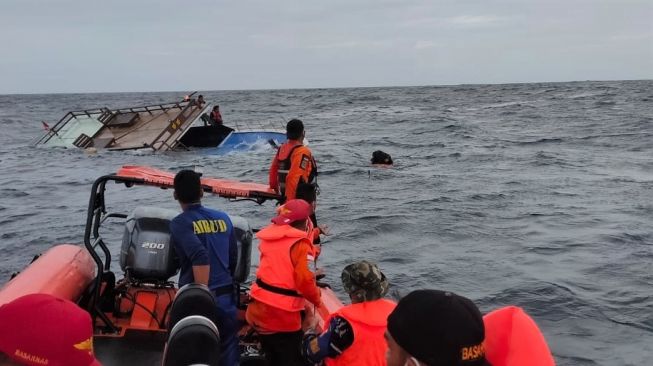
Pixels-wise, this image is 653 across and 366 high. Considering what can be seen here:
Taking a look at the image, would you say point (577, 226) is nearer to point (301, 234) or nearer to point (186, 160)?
point (301, 234)

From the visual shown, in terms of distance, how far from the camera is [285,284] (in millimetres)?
4258

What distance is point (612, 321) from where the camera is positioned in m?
7.33

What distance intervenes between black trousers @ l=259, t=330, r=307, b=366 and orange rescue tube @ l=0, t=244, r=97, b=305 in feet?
5.32

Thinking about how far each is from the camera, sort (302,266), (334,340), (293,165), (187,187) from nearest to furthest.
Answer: (334,340), (187,187), (302,266), (293,165)

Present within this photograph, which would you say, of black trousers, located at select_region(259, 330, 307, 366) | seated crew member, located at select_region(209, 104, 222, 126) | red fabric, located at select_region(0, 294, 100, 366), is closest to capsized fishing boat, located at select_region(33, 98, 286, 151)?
seated crew member, located at select_region(209, 104, 222, 126)

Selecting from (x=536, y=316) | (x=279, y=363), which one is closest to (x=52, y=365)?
(x=279, y=363)

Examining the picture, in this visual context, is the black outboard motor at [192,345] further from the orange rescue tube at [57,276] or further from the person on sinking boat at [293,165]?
the person on sinking boat at [293,165]

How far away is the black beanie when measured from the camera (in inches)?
69.2

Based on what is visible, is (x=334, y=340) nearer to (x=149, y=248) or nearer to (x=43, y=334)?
(x=43, y=334)

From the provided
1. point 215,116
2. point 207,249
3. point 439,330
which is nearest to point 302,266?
point 207,249

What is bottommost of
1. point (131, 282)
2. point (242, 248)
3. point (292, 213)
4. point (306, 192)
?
point (131, 282)

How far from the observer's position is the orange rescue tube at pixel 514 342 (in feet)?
6.30

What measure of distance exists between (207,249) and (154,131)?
71.5ft

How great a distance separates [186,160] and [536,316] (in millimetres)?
16649
